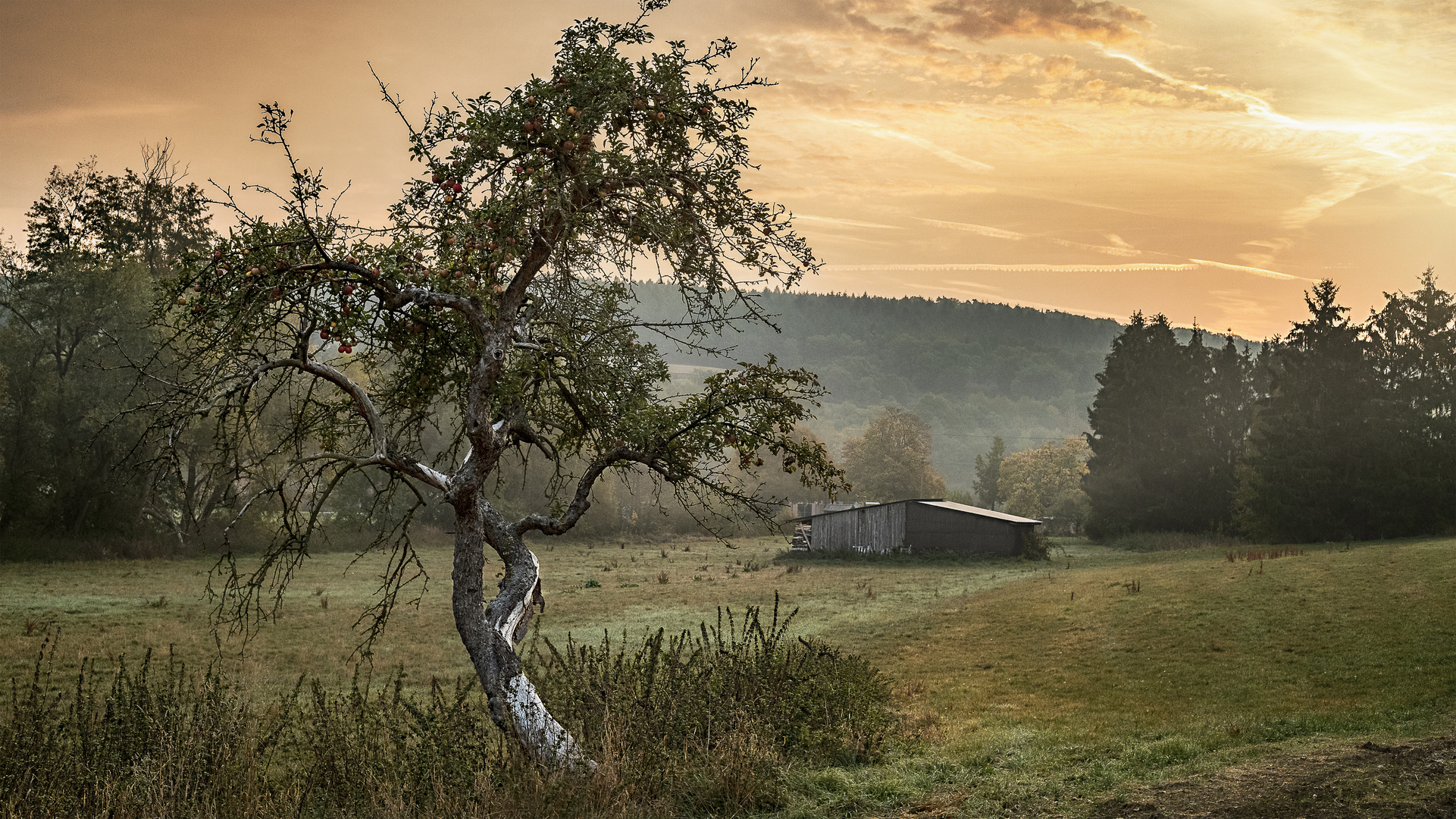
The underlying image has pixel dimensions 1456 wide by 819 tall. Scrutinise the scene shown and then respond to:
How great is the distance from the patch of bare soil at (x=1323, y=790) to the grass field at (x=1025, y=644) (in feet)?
1.54

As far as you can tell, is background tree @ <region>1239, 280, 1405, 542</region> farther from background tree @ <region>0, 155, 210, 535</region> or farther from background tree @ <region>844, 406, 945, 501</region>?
background tree @ <region>0, 155, 210, 535</region>

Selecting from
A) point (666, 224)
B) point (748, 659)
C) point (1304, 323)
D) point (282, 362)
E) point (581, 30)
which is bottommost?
point (748, 659)

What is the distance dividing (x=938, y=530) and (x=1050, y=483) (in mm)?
35960

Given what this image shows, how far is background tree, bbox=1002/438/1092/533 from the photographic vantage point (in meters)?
75.6

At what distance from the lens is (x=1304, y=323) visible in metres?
52.2

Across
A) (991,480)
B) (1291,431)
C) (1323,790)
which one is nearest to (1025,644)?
(1323,790)

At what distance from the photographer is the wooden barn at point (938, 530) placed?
160 feet

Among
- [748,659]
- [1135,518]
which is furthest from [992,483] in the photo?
[748,659]

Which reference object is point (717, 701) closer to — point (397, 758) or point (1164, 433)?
point (397, 758)

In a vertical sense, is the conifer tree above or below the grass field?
above

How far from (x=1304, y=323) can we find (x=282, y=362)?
5700 centimetres

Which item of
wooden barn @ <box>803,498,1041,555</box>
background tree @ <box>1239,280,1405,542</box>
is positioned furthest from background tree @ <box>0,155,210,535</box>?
background tree @ <box>1239,280,1405,542</box>

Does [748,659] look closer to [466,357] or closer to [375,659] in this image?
[466,357]

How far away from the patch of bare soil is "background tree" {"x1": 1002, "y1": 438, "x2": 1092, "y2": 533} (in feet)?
209
